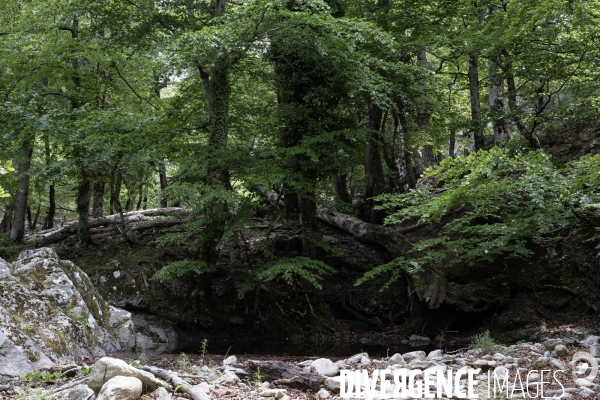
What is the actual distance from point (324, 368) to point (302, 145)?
18.4 ft

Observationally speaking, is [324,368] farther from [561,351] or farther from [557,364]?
[561,351]

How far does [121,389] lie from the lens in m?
3.50

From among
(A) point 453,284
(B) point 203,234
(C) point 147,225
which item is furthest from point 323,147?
(C) point 147,225

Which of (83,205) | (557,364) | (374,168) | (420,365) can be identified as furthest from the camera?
(374,168)

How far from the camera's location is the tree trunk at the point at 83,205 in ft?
43.0

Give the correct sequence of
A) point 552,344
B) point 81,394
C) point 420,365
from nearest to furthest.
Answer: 1. point 81,394
2. point 420,365
3. point 552,344

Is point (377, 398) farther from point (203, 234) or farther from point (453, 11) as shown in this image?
point (453, 11)

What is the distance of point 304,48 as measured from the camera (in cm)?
1081

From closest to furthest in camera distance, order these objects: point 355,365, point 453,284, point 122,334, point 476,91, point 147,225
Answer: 1. point 355,365
2. point 122,334
3. point 453,284
4. point 476,91
5. point 147,225

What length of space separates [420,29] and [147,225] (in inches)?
386

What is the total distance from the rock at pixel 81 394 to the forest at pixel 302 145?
4.98 metres

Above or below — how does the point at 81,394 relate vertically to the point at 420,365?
above

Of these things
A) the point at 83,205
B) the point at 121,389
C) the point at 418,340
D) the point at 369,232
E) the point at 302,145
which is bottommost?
the point at 418,340

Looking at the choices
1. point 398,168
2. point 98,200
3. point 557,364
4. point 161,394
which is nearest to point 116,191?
point 98,200
